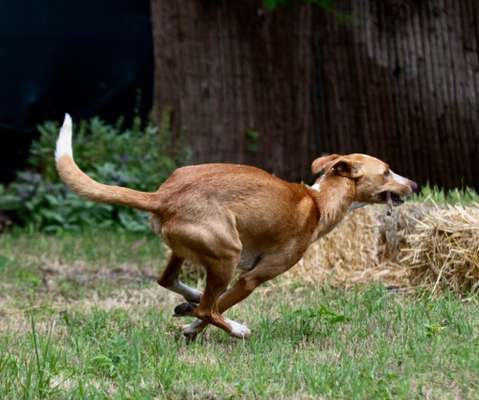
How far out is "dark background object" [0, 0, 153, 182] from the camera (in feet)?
40.7

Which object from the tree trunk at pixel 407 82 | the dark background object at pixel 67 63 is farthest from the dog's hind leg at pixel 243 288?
the dark background object at pixel 67 63

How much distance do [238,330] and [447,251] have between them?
177 cm

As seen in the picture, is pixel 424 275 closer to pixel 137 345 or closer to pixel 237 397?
pixel 137 345

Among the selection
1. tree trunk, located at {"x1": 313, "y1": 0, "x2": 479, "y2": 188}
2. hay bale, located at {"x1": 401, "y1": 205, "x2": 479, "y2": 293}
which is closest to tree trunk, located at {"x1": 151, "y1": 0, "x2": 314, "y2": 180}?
tree trunk, located at {"x1": 313, "y1": 0, "x2": 479, "y2": 188}

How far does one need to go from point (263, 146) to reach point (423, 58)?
2149mm

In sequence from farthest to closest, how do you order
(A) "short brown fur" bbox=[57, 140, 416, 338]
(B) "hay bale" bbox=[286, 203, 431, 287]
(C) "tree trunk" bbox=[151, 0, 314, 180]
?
(C) "tree trunk" bbox=[151, 0, 314, 180]
(B) "hay bale" bbox=[286, 203, 431, 287]
(A) "short brown fur" bbox=[57, 140, 416, 338]

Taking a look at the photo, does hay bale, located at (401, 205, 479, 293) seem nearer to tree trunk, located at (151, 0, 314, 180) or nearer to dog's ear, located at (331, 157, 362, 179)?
dog's ear, located at (331, 157, 362, 179)

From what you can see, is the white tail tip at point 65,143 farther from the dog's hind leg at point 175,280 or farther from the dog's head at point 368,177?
the dog's head at point 368,177

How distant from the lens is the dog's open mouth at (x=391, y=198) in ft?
23.2

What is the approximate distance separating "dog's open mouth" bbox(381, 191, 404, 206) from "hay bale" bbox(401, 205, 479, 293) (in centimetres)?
43

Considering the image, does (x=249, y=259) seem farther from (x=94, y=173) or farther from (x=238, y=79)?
(x=238, y=79)

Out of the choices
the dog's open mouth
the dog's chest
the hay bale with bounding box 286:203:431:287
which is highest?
the dog's open mouth

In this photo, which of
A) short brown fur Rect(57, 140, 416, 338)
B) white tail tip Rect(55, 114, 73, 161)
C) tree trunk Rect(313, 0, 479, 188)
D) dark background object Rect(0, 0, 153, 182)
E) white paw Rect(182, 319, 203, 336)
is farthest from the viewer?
dark background object Rect(0, 0, 153, 182)

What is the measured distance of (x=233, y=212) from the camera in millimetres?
6273
